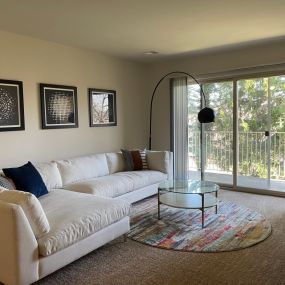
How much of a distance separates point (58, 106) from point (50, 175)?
45.3 inches

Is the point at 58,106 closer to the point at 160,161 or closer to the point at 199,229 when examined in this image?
the point at 160,161

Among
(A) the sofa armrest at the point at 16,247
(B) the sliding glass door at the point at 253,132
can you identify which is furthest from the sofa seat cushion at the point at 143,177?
(A) the sofa armrest at the point at 16,247

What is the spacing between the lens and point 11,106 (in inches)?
143

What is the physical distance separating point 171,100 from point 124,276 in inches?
147

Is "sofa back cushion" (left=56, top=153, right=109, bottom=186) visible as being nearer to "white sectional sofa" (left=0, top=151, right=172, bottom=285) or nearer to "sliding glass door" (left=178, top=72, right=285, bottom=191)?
"white sectional sofa" (left=0, top=151, right=172, bottom=285)

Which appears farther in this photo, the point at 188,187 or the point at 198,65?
A: the point at 198,65

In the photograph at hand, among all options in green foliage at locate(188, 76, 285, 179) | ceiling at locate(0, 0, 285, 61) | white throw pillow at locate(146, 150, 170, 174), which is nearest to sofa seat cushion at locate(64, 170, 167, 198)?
white throw pillow at locate(146, 150, 170, 174)

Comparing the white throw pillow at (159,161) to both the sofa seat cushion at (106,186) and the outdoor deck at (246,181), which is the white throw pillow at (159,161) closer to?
the sofa seat cushion at (106,186)

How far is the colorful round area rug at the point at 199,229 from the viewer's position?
9.53ft

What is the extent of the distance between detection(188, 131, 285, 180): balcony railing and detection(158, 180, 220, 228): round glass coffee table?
149cm

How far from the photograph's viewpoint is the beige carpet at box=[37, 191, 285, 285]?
2.32m

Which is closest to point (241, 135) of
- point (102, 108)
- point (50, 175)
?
point (102, 108)

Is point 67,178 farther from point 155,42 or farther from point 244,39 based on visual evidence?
point 244,39

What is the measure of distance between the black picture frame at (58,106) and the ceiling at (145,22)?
68cm
